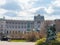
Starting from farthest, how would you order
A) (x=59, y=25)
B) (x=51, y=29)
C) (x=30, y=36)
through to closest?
(x=59, y=25) < (x=30, y=36) < (x=51, y=29)

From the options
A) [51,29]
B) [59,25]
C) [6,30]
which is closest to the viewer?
[51,29]

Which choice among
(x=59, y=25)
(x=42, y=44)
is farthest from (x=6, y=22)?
(x=42, y=44)

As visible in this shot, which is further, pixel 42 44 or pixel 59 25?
pixel 59 25

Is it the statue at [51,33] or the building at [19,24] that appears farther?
the building at [19,24]

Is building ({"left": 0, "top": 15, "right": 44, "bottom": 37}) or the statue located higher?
the statue

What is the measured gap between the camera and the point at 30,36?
51188mm

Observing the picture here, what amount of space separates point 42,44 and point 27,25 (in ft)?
362

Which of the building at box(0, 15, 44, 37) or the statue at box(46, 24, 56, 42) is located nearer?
the statue at box(46, 24, 56, 42)

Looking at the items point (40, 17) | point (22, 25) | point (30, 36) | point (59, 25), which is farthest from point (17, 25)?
point (30, 36)

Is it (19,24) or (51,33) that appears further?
(19,24)

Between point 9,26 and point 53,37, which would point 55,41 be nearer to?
point 53,37

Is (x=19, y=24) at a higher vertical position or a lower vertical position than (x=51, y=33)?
lower

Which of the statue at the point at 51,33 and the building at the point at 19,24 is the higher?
the statue at the point at 51,33

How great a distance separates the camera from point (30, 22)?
140m
